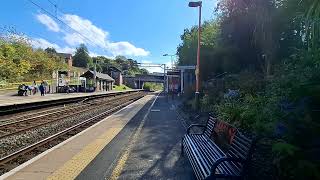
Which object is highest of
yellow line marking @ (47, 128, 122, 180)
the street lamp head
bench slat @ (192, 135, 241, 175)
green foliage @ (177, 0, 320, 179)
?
the street lamp head

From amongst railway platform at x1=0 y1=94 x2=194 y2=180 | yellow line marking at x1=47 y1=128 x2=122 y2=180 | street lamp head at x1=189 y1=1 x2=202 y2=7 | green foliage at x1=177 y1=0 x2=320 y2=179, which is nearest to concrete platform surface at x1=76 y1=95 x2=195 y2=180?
railway platform at x1=0 y1=94 x2=194 y2=180

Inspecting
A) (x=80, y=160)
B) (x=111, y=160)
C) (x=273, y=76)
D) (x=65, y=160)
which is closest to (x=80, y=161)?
(x=80, y=160)

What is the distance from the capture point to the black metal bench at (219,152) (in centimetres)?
502

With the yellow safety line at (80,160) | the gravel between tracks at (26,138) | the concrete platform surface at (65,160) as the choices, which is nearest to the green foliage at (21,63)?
the gravel between tracks at (26,138)

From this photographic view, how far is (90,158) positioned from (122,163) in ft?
2.85

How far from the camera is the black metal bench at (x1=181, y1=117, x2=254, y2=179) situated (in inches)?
197

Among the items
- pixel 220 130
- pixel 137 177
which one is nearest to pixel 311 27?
pixel 220 130

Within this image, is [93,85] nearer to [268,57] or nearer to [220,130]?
[268,57]

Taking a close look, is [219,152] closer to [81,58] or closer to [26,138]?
[26,138]

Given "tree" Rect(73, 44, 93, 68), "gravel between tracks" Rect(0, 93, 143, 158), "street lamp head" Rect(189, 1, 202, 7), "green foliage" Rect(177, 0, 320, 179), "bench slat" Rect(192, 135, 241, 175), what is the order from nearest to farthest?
"green foliage" Rect(177, 0, 320, 179) → "bench slat" Rect(192, 135, 241, 175) → "gravel between tracks" Rect(0, 93, 143, 158) → "street lamp head" Rect(189, 1, 202, 7) → "tree" Rect(73, 44, 93, 68)

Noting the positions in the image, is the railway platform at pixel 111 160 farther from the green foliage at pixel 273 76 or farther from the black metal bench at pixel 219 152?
the green foliage at pixel 273 76

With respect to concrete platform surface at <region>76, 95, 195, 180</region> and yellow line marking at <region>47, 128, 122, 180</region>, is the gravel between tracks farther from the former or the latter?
concrete platform surface at <region>76, 95, 195, 180</region>

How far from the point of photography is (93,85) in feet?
216

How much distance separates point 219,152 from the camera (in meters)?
6.64
